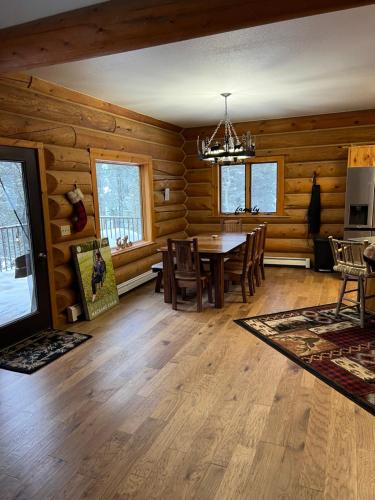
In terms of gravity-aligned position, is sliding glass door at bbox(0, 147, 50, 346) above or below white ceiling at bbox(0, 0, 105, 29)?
below

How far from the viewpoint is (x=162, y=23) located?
2.21 metres

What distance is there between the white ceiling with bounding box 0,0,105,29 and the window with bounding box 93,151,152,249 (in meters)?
2.94

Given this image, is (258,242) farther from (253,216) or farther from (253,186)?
(253,186)

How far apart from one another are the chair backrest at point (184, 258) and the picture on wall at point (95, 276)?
88 centimetres

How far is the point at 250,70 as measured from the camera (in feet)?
12.3

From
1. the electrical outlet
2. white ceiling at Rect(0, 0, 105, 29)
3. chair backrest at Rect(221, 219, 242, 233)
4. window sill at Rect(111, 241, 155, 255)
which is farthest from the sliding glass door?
chair backrest at Rect(221, 219, 242, 233)

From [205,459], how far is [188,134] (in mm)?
6327

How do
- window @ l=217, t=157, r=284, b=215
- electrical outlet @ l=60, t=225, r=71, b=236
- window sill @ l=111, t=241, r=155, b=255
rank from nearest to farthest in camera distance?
electrical outlet @ l=60, t=225, r=71, b=236, window sill @ l=111, t=241, r=155, b=255, window @ l=217, t=157, r=284, b=215

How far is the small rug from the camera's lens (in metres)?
3.27

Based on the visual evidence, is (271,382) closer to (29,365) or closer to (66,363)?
(66,363)

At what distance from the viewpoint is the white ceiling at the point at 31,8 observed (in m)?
2.31

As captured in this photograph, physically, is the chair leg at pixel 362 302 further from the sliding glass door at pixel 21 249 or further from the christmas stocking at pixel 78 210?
the sliding glass door at pixel 21 249

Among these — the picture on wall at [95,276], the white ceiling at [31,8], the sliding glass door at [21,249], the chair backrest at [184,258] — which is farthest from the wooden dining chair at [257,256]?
the white ceiling at [31,8]

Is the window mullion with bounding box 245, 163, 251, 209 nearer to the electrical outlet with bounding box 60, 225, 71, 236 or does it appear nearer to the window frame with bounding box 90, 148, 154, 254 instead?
the window frame with bounding box 90, 148, 154, 254
